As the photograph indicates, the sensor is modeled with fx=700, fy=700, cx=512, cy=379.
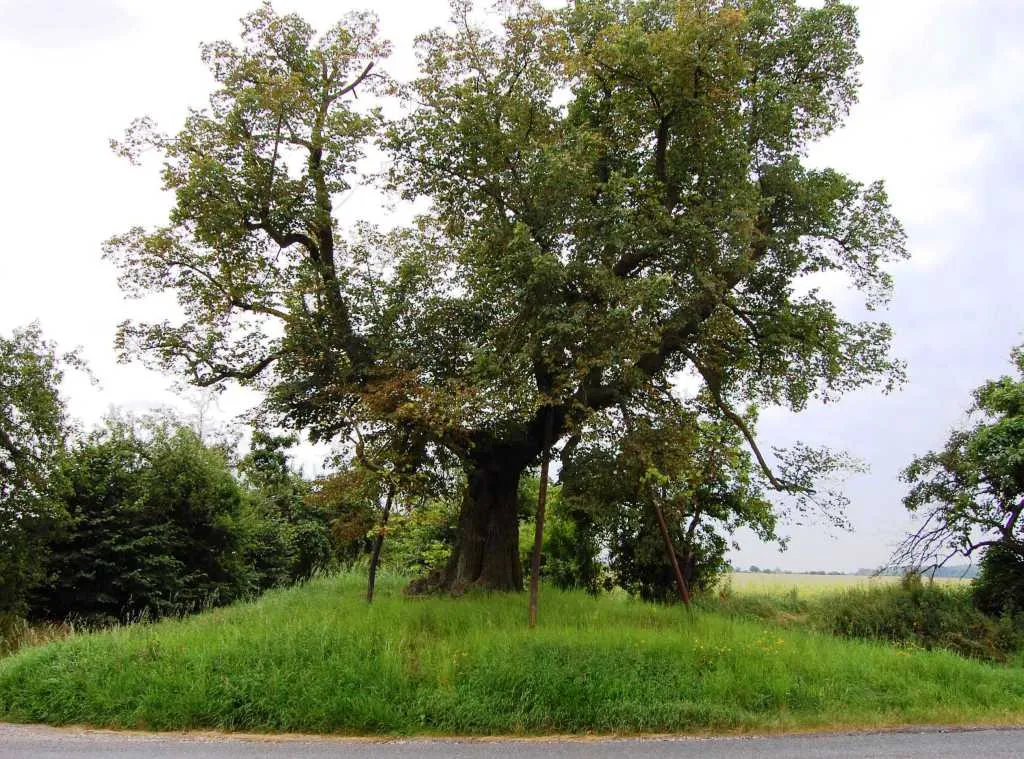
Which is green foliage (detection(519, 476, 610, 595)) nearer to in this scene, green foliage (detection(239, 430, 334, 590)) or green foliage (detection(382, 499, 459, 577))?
green foliage (detection(382, 499, 459, 577))

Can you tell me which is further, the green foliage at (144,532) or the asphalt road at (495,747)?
the green foliage at (144,532)

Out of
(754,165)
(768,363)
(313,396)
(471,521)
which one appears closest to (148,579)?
(313,396)

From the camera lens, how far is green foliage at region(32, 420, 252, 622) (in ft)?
57.9

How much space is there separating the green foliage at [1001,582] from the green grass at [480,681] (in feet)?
18.3

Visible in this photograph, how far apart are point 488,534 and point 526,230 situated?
7359 mm

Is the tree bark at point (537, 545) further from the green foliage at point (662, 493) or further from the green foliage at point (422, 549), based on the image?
the green foliage at point (422, 549)

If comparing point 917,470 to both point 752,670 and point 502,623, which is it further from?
point 502,623

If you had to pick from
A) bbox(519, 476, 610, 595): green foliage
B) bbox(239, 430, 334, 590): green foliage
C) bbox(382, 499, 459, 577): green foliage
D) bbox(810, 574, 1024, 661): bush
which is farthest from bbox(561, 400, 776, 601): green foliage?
bbox(239, 430, 334, 590): green foliage

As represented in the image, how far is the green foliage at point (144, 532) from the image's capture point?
57.9 feet

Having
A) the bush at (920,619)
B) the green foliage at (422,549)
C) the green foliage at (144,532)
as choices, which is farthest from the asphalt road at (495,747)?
the green foliage at (422,549)

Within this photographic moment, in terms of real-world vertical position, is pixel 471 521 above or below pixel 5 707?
above

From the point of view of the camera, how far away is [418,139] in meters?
14.5

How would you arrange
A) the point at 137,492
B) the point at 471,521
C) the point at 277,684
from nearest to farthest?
1. the point at 277,684
2. the point at 471,521
3. the point at 137,492

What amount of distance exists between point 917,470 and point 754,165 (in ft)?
28.9
